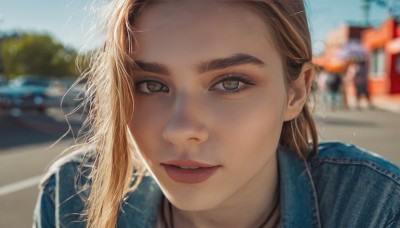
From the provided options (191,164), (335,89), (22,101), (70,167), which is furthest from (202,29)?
(22,101)

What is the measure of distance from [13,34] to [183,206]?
8457 cm

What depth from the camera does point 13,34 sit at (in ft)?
256

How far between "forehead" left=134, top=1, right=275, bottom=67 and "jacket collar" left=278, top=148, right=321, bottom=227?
0.52m

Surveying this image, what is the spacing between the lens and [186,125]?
1.34 metres

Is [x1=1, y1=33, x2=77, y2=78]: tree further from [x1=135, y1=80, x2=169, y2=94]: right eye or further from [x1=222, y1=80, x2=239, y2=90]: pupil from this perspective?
[x1=222, y1=80, x2=239, y2=90]: pupil

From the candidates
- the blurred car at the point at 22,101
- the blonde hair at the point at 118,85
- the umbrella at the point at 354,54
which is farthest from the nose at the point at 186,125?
the umbrella at the point at 354,54

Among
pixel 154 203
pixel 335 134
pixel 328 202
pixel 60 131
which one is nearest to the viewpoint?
pixel 328 202

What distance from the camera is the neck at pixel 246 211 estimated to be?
5.39ft

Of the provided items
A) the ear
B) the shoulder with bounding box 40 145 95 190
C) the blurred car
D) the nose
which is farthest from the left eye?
the blurred car

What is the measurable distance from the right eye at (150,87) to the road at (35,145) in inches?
38.1

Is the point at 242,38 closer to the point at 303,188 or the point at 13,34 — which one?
the point at 303,188

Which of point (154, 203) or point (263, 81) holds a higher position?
point (263, 81)

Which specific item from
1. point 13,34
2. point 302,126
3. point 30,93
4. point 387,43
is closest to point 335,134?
point 302,126

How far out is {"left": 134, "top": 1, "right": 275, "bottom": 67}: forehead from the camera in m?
1.41
